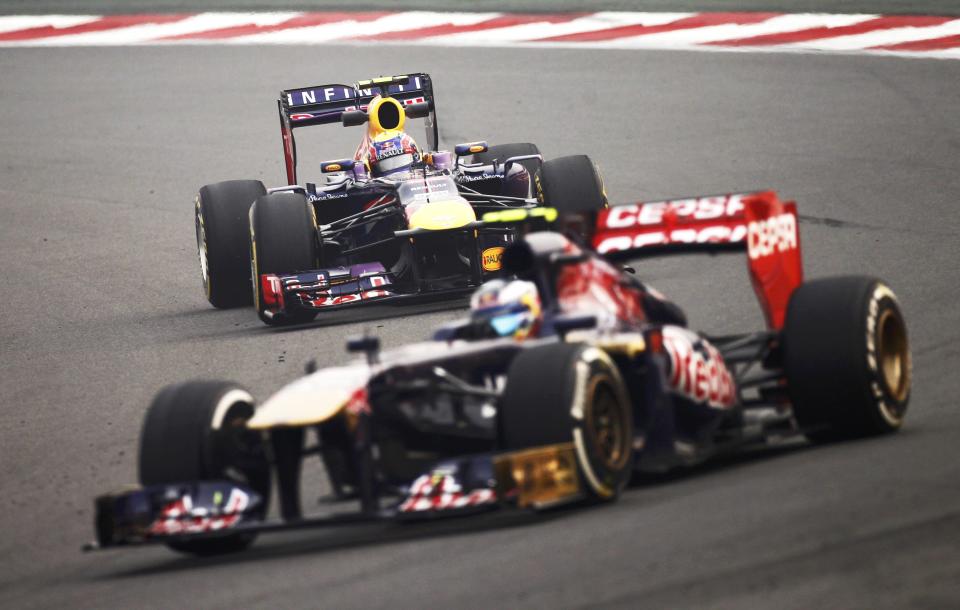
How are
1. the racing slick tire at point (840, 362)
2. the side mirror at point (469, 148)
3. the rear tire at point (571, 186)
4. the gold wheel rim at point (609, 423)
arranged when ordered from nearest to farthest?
the gold wheel rim at point (609, 423)
the racing slick tire at point (840, 362)
the rear tire at point (571, 186)
the side mirror at point (469, 148)

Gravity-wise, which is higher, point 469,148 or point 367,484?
point 469,148

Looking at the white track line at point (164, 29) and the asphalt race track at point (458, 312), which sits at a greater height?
the white track line at point (164, 29)

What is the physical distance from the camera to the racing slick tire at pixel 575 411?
7059mm

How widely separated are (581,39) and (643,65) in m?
1.48

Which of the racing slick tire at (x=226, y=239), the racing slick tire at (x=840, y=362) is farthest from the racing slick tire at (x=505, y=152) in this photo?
the racing slick tire at (x=840, y=362)

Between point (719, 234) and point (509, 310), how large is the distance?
1484 millimetres

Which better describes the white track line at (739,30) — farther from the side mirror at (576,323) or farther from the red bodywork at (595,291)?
the side mirror at (576,323)

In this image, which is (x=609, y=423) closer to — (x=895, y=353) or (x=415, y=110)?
(x=895, y=353)

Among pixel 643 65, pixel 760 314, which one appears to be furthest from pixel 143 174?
pixel 760 314

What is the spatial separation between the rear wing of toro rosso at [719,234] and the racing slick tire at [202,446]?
85.4 inches

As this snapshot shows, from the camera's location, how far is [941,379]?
9945 millimetres

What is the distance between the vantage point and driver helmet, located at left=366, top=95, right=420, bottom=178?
48.8 feet

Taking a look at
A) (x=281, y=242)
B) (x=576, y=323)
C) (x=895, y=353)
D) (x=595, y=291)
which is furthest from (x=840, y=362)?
(x=281, y=242)

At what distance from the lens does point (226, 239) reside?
1458cm
